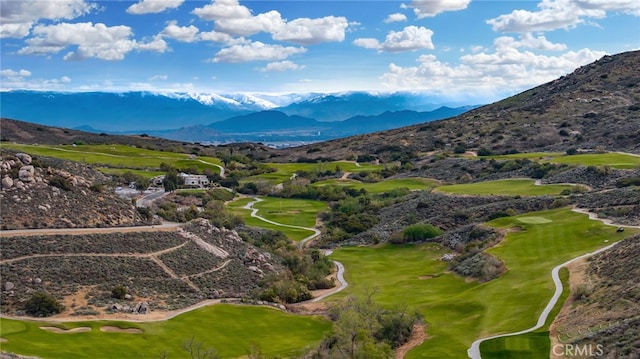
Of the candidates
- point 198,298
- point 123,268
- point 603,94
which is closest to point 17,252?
point 123,268

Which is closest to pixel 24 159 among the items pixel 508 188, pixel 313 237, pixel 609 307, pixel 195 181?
pixel 313 237

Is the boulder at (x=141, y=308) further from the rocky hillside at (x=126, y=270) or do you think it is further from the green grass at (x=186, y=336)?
the green grass at (x=186, y=336)

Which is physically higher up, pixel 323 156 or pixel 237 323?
pixel 323 156

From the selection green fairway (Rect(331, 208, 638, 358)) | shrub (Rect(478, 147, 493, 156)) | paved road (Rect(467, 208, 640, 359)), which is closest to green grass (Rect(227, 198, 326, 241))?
green fairway (Rect(331, 208, 638, 358))

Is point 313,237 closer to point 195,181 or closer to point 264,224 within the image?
point 264,224

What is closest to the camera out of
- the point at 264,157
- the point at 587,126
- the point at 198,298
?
the point at 198,298

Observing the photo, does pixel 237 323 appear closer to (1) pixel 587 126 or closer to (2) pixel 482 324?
(2) pixel 482 324

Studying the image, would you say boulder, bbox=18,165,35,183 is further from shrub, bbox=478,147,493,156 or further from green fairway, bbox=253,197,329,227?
shrub, bbox=478,147,493,156

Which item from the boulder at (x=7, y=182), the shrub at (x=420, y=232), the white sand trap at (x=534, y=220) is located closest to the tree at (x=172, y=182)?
the shrub at (x=420, y=232)
